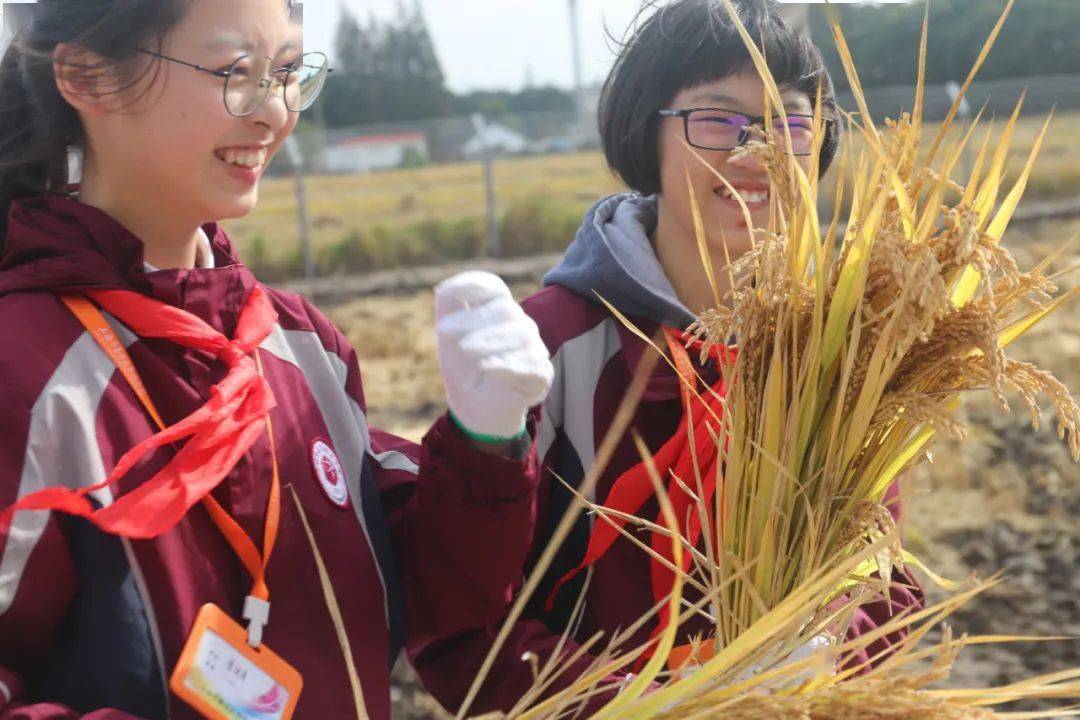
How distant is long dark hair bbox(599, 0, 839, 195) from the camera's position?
6.03ft

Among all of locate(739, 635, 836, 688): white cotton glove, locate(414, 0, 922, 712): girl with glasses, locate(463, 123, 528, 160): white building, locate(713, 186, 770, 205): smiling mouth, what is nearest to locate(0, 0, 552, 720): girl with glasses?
locate(414, 0, 922, 712): girl with glasses

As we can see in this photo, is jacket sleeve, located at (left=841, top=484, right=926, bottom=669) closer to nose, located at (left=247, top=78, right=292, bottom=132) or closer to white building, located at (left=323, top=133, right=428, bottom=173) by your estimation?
nose, located at (left=247, top=78, right=292, bottom=132)

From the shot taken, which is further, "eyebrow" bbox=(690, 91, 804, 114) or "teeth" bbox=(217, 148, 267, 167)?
"eyebrow" bbox=(690, 91, 804, 114)

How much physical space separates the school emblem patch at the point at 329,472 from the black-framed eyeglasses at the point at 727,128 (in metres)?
0.70

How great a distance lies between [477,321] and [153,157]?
424mm

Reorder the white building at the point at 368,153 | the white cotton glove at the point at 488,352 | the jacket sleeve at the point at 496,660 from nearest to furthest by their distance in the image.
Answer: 1. the white cotton glove at the point at 488,352
2. the jacket sleeve at the point at 496,660
3. the white building at the point at 368,153

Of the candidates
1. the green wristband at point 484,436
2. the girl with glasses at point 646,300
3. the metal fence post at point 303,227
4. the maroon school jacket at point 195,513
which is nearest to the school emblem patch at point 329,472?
the maroon school jacket at point 195,513

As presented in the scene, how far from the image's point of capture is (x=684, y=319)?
1.83 meters

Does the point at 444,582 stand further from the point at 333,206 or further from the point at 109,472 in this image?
the point at 333,206

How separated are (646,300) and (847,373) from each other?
0.47 m

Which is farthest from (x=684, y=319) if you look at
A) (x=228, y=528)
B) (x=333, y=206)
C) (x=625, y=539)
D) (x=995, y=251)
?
(x=333, y=206)

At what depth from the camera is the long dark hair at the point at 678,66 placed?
1839 mm

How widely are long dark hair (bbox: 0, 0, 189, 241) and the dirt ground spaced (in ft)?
6.79

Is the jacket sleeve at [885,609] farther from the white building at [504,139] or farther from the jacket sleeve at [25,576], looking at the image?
the white building at [504,139]
